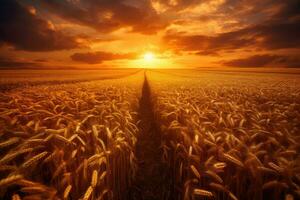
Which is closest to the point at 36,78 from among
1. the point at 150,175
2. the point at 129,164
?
the point at 150,175

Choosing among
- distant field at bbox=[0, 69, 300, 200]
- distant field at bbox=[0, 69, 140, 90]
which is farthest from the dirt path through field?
distant field at bbox=[0, 69, 140, 90]

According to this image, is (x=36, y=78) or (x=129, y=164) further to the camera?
(x=36, y=78)

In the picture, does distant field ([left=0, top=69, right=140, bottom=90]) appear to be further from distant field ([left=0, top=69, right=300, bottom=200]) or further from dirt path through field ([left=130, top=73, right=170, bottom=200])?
distant field ([left=0, top=69, right=300, bottom=200])

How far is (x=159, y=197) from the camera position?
10.6ft

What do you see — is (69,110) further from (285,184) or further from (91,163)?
(285,184)

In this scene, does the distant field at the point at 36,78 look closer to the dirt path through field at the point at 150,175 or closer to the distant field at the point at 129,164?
the dirt path through field at the point at 150,175

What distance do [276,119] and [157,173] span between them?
264 centimetres

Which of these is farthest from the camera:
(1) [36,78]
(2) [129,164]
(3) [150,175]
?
(1) [36,78]

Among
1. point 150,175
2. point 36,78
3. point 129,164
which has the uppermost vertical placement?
point 129,164

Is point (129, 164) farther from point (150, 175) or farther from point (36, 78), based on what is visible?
point (36, 78)

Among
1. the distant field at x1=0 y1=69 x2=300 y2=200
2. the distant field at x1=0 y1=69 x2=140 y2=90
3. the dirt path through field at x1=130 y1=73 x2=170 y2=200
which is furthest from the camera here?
the distant field at x1=0 y1=69 x2=140 y2=90

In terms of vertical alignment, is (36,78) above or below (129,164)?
below

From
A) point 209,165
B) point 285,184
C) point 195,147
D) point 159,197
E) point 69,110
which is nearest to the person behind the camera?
point 285,184

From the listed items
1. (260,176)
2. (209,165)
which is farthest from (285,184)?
(209,165)
